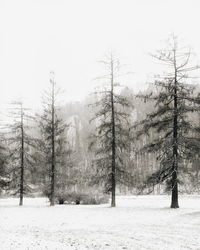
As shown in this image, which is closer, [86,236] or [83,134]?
[86,236]

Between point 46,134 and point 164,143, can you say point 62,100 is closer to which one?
point 46,134

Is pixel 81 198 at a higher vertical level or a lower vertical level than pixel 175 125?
lower

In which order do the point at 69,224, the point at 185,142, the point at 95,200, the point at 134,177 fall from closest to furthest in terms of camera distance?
the point at 69,224 < the point at 185,142 < the point at 134,177 < the point at 95,200

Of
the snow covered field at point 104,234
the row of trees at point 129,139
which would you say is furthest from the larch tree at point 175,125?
the snow covered field at point 104,234

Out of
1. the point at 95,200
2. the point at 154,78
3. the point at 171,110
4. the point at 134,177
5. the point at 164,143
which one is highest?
the point at 154,78

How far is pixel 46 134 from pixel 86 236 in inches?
678

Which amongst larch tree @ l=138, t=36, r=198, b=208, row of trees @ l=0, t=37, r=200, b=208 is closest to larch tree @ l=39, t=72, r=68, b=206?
row of trees @ l=0, t=37, r=200, b=208

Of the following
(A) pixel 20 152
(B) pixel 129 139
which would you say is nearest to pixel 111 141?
(B) pixel 129 139

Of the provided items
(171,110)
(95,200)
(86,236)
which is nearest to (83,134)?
(95,200)

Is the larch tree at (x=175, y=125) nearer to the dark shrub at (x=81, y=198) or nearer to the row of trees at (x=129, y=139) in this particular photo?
the row of trees at (x=129, y=139)

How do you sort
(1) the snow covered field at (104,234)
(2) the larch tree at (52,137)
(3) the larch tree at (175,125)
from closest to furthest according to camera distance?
(1) the snow covered field at (104,234), (3) the larch tree at (175,125), (2) the larch tree at (52,137)

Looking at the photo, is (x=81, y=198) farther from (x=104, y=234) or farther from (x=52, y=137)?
(x=104, y=234)

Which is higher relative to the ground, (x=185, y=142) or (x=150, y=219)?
(x=185, y=142)

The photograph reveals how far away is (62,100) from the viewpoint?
92.8ft
